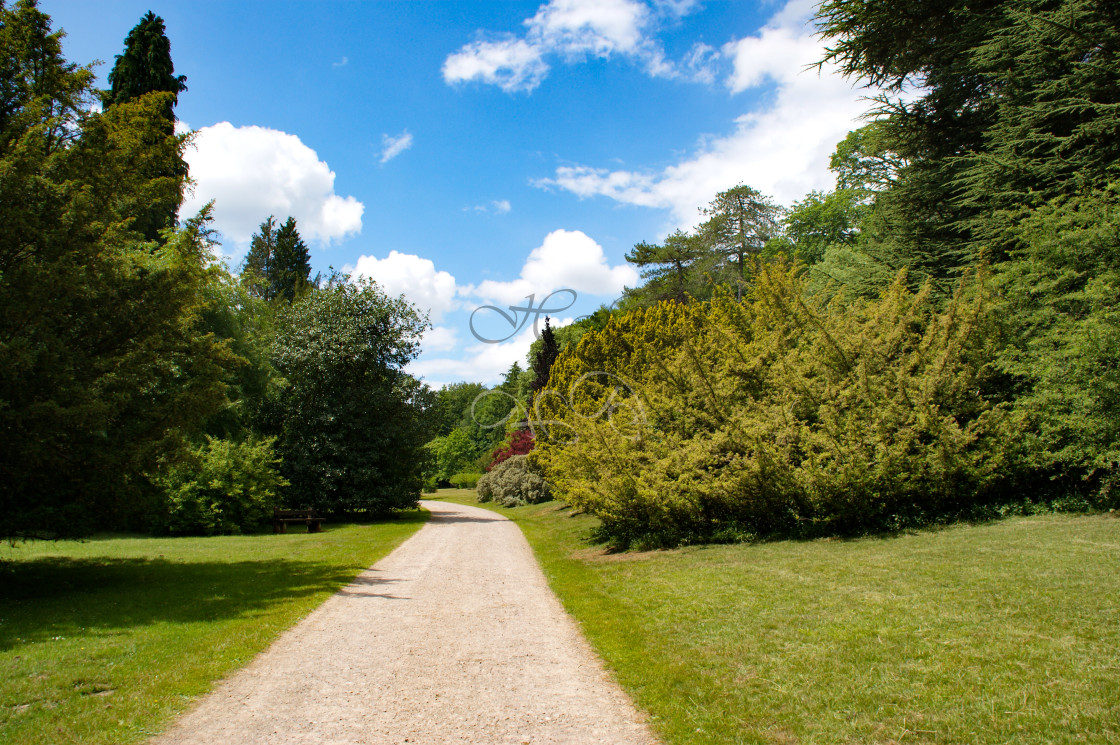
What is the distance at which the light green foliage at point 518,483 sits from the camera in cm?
3350

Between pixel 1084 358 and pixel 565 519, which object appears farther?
pixel 565 519

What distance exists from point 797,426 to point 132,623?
1226cm

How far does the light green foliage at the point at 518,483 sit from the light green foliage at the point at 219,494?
573 inches

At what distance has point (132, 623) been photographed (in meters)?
7.37

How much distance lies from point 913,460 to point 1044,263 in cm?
521

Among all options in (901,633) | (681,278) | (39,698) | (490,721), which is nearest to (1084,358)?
(901,633)

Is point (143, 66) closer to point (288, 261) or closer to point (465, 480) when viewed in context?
point (288, 261)

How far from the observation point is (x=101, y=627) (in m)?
7.15

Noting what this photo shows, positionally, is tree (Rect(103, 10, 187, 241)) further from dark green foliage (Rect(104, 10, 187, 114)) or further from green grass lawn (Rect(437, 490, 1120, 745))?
green grass lawn (Rect(437, 490, 1120, 745))

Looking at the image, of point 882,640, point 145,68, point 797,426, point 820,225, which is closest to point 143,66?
point 145,68

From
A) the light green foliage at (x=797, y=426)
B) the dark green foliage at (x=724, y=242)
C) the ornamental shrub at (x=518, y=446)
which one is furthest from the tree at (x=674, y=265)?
the light green foliage at (x=797, y=426)

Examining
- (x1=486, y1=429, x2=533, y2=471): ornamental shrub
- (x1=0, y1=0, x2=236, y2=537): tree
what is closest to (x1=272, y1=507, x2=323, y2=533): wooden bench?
(x1=0, y1=0, x2=236, y2=537): tree

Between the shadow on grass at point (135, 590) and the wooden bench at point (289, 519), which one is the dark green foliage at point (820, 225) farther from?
the shadow on grass at point (135, 590)

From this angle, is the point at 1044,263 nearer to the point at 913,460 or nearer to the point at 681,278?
the point at 913,460
